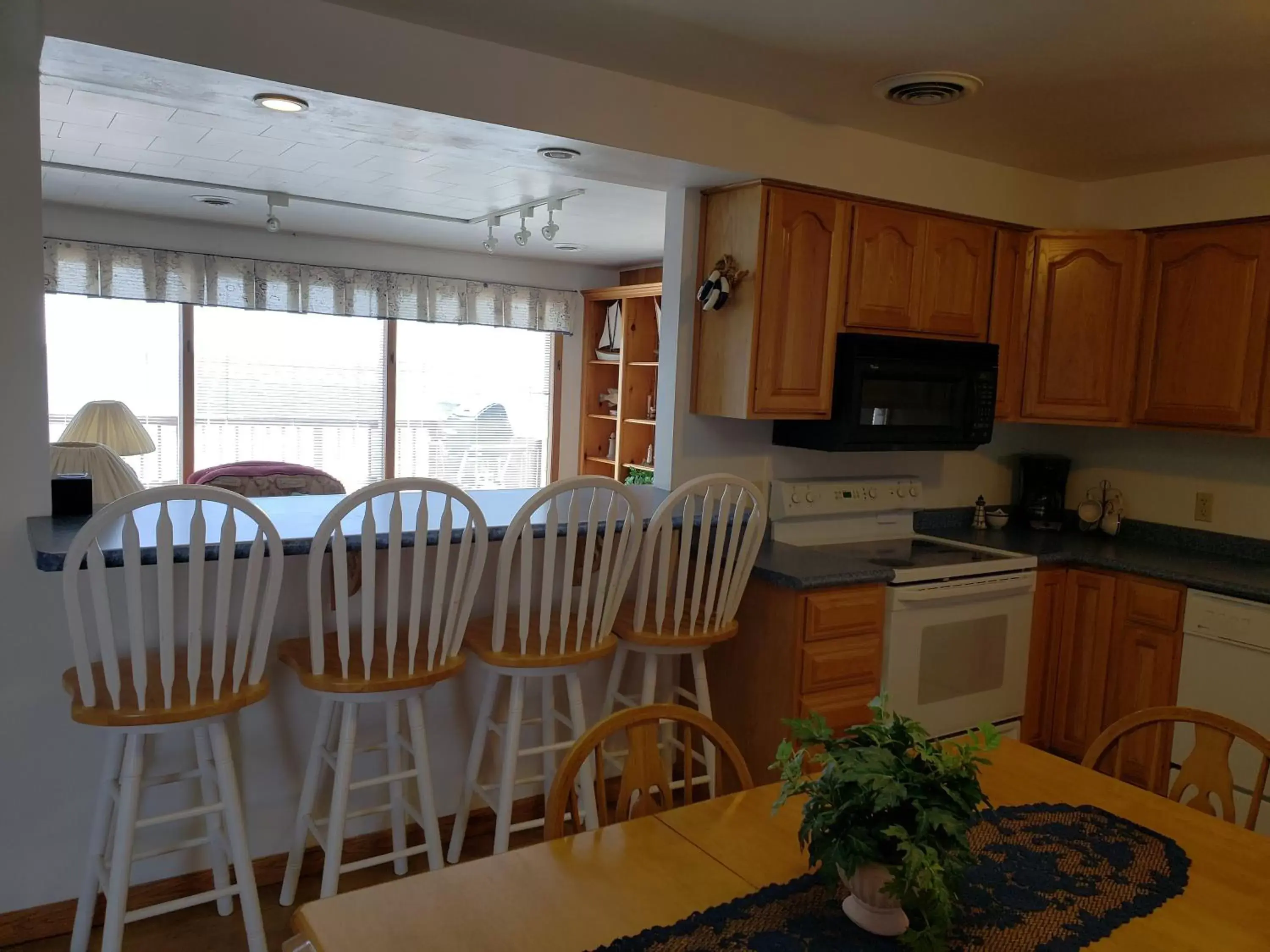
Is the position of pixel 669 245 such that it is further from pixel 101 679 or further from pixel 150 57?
pixel 101 679

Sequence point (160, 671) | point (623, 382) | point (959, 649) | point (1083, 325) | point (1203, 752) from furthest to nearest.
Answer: point (623, 382) → point (1083, 325) → point (959, 649) → point (160, 671) → point (1203, 752)

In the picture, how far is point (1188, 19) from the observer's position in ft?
6.76

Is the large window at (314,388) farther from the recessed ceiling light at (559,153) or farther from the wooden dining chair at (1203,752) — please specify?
the wooden dining chair at (1203,752)

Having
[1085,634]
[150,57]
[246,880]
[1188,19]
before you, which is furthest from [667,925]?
[1085,634]

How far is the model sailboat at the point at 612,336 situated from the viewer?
21.0 ft

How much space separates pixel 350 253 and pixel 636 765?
504 cm

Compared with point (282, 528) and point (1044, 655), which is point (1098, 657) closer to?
point (1044, 655)

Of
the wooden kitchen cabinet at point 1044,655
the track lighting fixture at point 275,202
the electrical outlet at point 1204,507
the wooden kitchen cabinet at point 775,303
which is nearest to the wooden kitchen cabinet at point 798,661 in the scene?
the wooden kitchen cabinet at point 775,303

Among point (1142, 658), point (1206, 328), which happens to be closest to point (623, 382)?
point (1206, 328)

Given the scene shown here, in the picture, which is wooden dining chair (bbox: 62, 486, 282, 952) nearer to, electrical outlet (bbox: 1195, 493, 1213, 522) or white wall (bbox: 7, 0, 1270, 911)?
white wall (bbox: 7, 0, 1270, 911)

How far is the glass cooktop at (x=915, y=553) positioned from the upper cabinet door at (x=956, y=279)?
79 centimetres

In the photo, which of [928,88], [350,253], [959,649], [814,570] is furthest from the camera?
[350,253]

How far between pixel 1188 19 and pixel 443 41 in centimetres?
176

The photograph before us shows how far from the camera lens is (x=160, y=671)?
209cm
